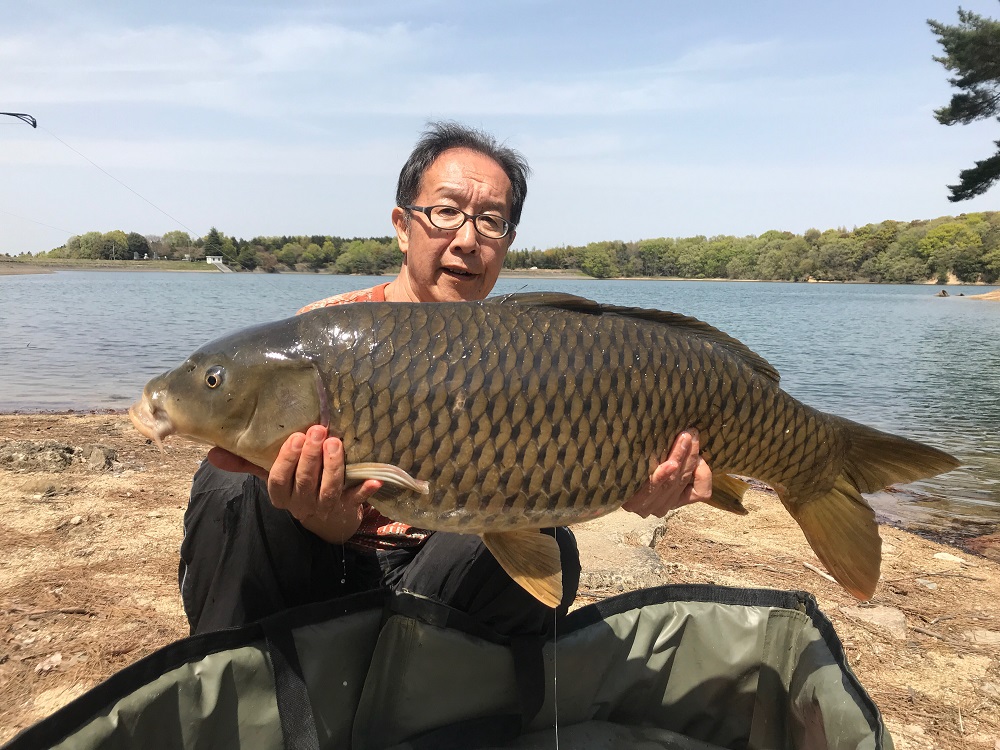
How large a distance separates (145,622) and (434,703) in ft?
3.33

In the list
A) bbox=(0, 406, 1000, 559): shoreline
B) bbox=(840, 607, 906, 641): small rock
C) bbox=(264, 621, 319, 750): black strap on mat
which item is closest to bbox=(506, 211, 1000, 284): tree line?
bbox=(0, 406, 1000, 559): shoreline

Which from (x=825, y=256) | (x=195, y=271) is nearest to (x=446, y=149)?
(x=195, y=271)

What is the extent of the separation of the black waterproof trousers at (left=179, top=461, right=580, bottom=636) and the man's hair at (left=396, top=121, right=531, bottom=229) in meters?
0.99

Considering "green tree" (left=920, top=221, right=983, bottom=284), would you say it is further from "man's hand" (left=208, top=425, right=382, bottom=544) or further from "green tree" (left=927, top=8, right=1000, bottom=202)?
"man's hand" (left=208, top=425, right=382, bottom=544)

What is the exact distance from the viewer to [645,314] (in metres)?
1.55

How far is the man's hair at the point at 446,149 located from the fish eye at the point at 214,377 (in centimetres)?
100

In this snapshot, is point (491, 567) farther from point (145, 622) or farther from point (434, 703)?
point (145, 622)

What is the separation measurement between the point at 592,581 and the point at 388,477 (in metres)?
1.66

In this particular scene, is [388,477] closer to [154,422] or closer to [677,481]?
[154,422]

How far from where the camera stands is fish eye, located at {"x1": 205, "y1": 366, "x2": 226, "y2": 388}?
49.9 inches

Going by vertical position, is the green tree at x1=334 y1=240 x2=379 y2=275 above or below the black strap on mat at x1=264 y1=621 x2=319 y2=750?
above

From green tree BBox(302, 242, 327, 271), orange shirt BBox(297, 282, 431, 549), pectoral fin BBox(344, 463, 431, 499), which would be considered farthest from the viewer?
green tree BBox(302, 242, 327, 271)

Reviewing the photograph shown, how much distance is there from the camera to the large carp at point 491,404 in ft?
4.13

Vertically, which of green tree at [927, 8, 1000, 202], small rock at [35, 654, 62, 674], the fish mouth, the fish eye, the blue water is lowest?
the blue water
